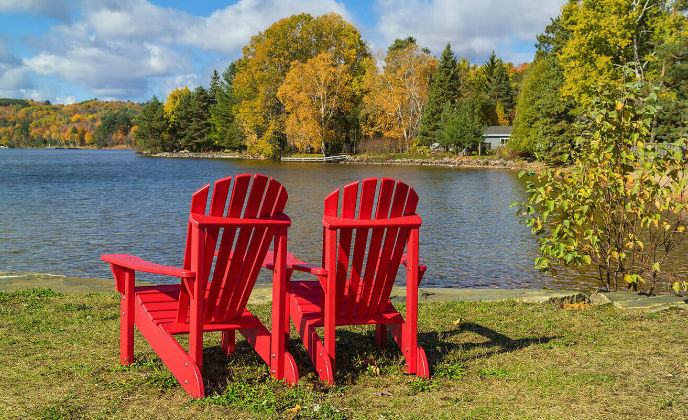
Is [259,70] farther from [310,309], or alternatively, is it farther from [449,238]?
[310,309]

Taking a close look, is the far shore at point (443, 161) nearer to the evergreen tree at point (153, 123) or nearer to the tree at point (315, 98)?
the tree at point (315, 98)

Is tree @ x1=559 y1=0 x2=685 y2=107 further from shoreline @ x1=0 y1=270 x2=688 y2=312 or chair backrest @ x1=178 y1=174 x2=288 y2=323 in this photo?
chair backrest @ x1=178 y1=174 x2=288 y2=323

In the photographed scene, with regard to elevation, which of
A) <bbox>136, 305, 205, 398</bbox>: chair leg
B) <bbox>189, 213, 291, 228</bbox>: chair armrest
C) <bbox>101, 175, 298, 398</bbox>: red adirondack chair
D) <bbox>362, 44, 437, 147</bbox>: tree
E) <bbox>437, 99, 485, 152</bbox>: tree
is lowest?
<bbox>136, 305, 205, 398</bbox>: chair leg

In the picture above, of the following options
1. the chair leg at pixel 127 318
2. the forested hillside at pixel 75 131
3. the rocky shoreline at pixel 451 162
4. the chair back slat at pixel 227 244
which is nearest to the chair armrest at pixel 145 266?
the chair leg at pixel 127 318

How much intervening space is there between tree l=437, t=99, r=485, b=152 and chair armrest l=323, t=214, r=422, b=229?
149 feet

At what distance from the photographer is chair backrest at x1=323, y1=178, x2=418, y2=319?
145 inches

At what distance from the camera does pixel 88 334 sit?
16.3 ft

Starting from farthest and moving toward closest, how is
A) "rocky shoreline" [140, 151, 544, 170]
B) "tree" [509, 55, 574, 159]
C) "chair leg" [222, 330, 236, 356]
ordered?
"rocky shoreline" [140, 151, 544, 170]
"tree" [509, 55, 574, 159]
"chair leg" [222, 330, 236, 356]

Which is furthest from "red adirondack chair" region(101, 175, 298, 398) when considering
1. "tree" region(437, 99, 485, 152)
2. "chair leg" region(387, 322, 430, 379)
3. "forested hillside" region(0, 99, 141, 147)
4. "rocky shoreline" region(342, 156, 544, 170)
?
"forested hillside" region(0, 99, 141, 147)

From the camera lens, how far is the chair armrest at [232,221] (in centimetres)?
332

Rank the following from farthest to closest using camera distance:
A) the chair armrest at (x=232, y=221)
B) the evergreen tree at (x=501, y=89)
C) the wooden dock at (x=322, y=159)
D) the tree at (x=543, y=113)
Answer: the evergreen tree at (x=501, y=89) → the wooden dock at (x=322, y=159) → the tree at (x=543, y=113) → the chair armrest at (x=232, y=221)

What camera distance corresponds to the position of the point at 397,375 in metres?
3.96

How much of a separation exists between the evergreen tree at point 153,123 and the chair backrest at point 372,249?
84293mm

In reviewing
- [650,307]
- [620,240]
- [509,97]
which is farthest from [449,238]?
[509,97]
